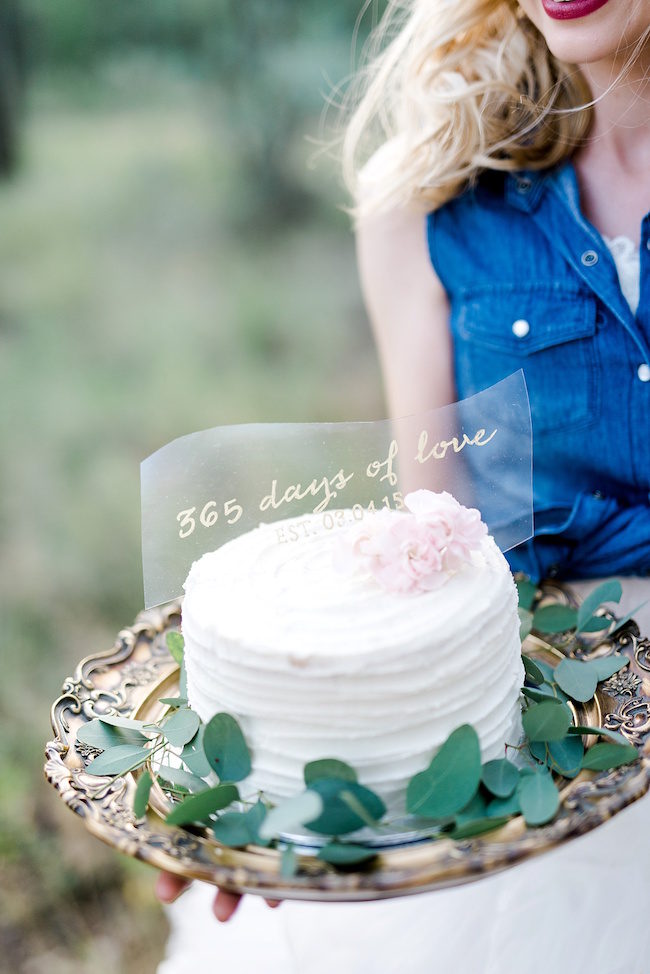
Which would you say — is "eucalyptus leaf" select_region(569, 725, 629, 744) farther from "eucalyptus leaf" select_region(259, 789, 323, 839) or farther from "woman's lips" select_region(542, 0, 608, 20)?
"woman's lips" select_region(542, 0, 608, 20)

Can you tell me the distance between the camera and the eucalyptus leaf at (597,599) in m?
1.22

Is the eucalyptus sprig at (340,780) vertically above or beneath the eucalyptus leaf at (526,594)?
above

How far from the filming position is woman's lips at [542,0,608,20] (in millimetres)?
1220

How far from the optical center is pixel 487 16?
147 centimetres

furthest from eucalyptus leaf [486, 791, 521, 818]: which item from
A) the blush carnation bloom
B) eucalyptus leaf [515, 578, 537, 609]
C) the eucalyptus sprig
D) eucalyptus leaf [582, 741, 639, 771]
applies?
eucalyptus leaf [515, 578, 537, 609]

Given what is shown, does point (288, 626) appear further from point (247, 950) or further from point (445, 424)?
point (247, 950)

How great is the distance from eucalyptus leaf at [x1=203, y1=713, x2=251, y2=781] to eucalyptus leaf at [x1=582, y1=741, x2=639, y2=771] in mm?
348

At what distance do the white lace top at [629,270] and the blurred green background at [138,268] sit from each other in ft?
6.50

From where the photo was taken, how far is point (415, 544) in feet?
3.13

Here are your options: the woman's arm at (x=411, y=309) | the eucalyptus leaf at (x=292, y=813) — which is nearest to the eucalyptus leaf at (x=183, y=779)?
the eucalyptus leaf at (x=292, y=813)

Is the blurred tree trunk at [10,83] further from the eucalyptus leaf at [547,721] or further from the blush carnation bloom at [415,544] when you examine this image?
the eucalyptus leaf at [547,721]

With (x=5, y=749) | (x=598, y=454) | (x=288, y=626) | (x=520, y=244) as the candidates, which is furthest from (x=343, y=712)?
(x=5, y=749)

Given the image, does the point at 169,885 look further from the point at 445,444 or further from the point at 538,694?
the point at 445,444

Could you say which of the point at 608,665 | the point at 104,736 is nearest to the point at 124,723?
the point at 104,736
